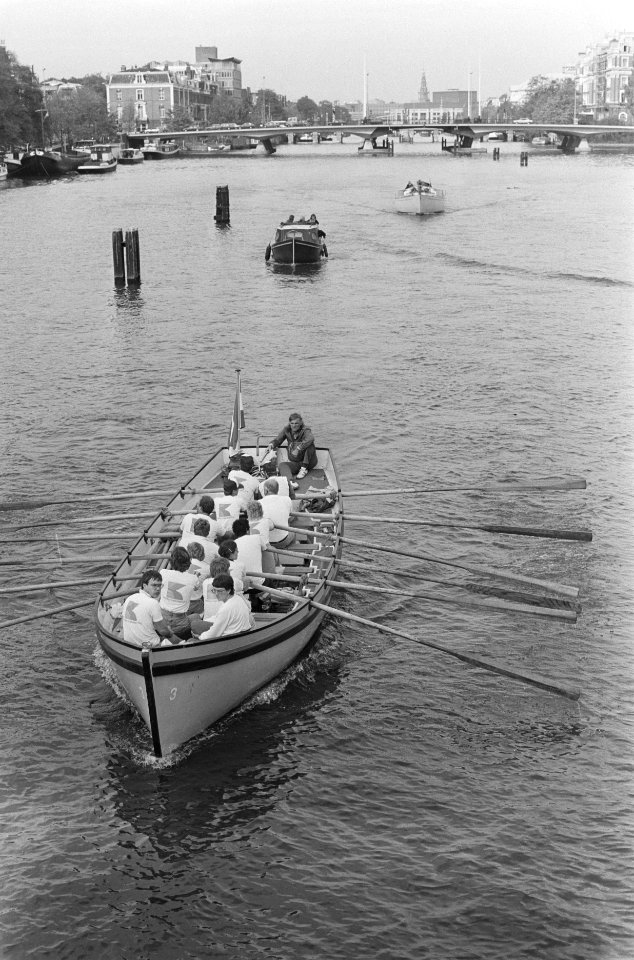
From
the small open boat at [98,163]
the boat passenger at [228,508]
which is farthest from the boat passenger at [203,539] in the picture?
the small open boat at [98,163]

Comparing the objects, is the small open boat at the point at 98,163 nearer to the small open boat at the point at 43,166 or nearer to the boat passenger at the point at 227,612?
the small open boat at the point at 43,166

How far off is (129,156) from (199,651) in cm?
15583

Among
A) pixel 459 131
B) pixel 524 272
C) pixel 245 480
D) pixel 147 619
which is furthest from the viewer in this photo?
pixel 459 131

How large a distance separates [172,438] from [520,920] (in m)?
17.9

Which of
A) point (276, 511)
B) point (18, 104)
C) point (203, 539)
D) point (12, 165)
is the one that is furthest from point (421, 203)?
point (18, 104)

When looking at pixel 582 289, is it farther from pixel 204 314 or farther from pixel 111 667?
pixel 111 667

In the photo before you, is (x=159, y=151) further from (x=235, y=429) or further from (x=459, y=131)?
(x=235, y=429)

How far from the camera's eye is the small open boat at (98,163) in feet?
421

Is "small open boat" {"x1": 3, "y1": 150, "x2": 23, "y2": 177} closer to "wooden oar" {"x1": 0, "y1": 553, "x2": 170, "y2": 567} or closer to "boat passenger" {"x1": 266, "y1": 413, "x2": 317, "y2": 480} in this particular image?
"boat passenger" {"x1": 266, "y1": 413, "x2": 317, "y2": 480}

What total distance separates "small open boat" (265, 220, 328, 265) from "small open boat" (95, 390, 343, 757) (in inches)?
1465

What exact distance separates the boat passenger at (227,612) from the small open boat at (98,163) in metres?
123

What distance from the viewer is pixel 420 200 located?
73438 mm

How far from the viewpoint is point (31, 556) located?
20188 mm

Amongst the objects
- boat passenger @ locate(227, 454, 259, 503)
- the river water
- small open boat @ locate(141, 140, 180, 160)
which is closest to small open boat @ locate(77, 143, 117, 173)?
small open boat @ locate(141, 140, 180, 160)
